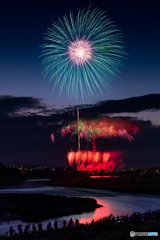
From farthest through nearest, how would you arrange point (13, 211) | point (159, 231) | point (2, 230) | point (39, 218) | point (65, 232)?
point (13, 211)
point (39, 218)
point (2, 230)
point (65, 232)
point (159, 231)

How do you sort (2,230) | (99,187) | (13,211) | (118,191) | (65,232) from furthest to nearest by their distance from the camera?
(99,187), (118,191), (13,211), (2,230), (65,232)

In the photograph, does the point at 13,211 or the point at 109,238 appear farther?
the point at 13,211

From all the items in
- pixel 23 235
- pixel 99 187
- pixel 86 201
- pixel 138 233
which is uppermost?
pixel 138 233

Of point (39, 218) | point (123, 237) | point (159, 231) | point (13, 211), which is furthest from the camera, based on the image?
point (13, 211)

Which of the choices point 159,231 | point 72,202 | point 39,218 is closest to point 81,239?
point 159,231

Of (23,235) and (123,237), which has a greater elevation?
(123,237)

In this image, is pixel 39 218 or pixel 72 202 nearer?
pixel 39 218

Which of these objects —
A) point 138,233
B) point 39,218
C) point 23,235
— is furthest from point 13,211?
point 138,233

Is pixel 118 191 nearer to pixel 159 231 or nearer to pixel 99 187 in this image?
pixel 99 187

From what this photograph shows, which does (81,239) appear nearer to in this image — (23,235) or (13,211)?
(23,235)
